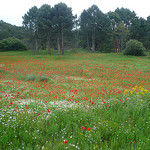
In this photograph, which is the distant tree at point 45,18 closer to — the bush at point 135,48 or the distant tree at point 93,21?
the distant tree at point 93,21

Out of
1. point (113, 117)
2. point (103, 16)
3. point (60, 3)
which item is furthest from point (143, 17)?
point (113, 117)

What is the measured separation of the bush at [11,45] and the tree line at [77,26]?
6.22 m

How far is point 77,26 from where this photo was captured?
57.1 metres

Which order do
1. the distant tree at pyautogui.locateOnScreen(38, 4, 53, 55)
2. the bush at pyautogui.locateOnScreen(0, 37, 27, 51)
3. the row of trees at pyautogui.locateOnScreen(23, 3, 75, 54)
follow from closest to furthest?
1. the distant tree at pyautogui.locateOnScreen(38, 4, 53, 55)
2. the row of trees at pyautogui.locateOnScreen(23, 3, 75, 54)
3. the bush at pyautogui.locateOnScreen(0, 37, 27, 51)

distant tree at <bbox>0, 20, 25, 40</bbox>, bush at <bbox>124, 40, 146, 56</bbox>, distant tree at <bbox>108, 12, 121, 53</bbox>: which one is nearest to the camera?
bush at <bbox>124, 40, 146, 56</bbox>

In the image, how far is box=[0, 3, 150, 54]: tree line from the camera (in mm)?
42562

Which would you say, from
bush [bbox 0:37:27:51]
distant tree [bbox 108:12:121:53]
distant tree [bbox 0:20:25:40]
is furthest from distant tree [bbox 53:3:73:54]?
distant tree [bbox 0:20:25:40]

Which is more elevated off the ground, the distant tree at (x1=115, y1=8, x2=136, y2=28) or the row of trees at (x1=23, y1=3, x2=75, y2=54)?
the distant tree at (x1=115, y1=8, x2=136, y2=28)

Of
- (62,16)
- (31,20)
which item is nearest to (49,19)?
(62,16)

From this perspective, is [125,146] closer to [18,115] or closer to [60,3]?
[18,115]

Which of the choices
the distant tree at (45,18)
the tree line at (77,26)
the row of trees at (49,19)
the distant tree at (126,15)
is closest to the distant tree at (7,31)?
the tree line at (77,26)

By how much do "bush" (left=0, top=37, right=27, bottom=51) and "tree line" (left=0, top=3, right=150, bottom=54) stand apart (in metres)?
6.22

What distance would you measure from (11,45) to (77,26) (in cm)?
3004

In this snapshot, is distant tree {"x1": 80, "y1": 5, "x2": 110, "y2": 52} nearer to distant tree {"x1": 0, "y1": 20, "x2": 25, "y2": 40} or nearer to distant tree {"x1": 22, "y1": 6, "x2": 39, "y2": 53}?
distant tree {"x1": 22, "y1": 6, "x2": 39, "y2": 53}
